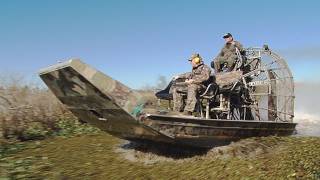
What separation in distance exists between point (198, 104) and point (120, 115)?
278 centimetres

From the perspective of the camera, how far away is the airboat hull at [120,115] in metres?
10.5

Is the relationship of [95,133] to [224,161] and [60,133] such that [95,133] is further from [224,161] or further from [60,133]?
[224,161]

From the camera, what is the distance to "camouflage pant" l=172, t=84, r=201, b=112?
12.6 metres

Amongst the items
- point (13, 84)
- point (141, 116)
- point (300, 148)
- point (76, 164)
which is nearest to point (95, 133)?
point (13, 84)

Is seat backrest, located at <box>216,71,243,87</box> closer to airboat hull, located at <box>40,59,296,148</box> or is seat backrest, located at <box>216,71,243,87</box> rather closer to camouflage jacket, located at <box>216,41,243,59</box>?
airboat hull, located at <box>40,59,296,148</box>

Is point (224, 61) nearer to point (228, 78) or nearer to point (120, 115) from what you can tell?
point (228, 78)

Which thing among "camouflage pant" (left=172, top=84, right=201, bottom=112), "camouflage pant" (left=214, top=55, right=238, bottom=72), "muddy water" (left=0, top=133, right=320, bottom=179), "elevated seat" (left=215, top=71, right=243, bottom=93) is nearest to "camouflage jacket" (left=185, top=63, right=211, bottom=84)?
"camouflage pant" (left=172, top=84, right=201, bottom=112)

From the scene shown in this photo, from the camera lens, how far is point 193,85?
1269 centimetres

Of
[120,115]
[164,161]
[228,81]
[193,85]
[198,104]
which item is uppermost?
[228,81]

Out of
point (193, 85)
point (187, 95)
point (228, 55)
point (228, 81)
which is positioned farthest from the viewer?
point (228, 55)

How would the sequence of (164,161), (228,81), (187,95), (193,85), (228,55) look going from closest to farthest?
(164,161) < (193,85) < (187,95) < (228,81) < (228,55)

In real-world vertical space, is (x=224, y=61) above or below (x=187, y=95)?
above

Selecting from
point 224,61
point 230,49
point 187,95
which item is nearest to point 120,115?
point 187,95

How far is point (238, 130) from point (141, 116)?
349cm
